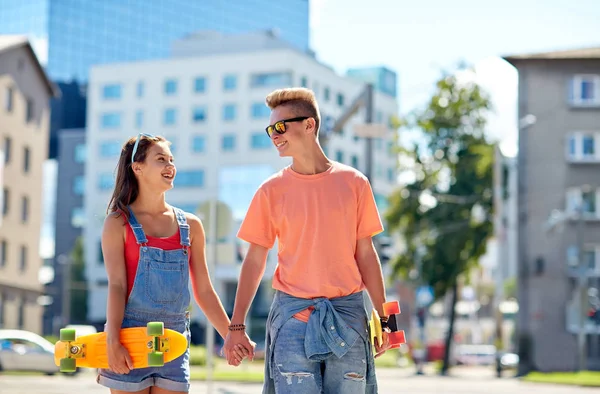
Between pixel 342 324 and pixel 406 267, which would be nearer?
pixel 342 324

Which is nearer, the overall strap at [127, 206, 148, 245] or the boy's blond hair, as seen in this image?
the overall strap at [127, 206, 148, 245]

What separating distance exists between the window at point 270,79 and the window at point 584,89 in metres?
41.8

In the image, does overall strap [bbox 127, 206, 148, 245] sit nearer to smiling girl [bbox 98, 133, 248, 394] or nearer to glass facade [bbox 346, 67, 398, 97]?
smiling girl [bbox 98, 133, 248, 394]

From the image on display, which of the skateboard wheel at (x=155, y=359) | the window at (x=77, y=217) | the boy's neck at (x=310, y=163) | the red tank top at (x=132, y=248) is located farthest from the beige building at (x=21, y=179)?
the skateboard wheel at (x=155, y=359)

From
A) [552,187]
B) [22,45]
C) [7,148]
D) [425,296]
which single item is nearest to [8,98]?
[7,148]

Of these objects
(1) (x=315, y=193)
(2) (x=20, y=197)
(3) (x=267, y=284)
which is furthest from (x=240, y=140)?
(1) (x=315, y=193)

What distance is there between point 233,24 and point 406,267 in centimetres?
11582

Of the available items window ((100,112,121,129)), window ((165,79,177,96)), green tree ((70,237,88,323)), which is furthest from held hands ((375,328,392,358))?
window ((100,112,121,129))

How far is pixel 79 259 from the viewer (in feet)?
A: 316

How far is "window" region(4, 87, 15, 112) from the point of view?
63741 mm

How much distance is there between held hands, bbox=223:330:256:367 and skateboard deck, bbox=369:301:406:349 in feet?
1.86

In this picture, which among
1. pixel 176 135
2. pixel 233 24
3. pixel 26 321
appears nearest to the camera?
pixel 26 321

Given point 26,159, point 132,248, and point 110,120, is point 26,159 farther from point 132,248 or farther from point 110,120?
point 132,248

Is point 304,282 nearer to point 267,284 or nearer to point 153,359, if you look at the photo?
point 153,359
